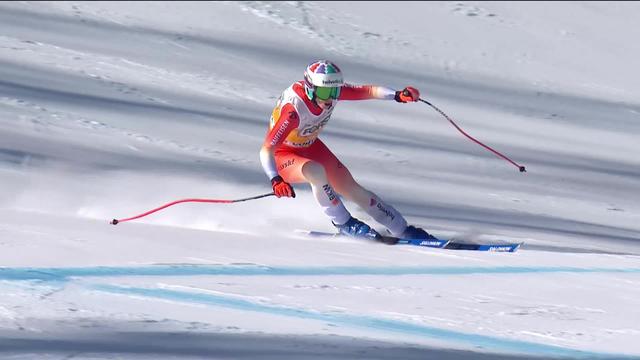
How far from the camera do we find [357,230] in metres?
9.80

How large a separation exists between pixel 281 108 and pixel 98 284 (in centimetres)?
289

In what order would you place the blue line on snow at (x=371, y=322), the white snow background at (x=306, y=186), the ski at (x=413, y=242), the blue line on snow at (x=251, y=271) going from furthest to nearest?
the ski at (x=413, y=242) < the blue line on snow at (x=251, y=271) < the white snow background at (x=306, y=186) < the blue line on snow at (x=371, y=322)

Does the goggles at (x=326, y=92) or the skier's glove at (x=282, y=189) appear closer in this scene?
the skier's glove at (x=282, y=189)

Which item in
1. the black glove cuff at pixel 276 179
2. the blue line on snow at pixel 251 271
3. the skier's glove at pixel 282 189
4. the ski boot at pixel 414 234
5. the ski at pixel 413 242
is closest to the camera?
the blue line on snow at pixel 251 271

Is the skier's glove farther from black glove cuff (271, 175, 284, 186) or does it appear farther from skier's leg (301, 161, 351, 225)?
skier's leg (301, 161, 351, 225)

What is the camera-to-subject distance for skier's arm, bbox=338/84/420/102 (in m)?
10.1

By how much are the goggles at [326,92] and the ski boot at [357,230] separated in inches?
35.5

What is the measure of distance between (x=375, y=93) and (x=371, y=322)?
388cm

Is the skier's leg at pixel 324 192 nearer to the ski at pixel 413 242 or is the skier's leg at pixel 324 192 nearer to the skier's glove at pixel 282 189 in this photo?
the ski at pixel 413 242

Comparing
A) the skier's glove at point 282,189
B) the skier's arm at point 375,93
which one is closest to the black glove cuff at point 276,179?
the skier's glove at point 282,189

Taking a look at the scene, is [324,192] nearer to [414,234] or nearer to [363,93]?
[414,234]

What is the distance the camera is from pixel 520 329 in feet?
21.8

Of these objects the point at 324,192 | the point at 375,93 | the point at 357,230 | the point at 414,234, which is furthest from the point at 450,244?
the point at 375,93

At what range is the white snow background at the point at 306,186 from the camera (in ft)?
21.5
